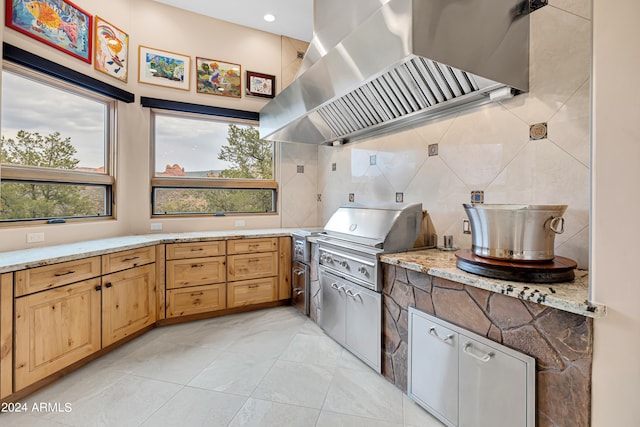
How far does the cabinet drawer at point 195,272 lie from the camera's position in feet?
9.11

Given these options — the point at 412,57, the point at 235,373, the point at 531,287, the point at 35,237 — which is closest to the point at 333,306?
the point at 235,373

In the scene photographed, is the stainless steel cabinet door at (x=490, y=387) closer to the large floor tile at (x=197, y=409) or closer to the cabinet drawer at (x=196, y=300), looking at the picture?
the large floor tile at (x=197, y=409)

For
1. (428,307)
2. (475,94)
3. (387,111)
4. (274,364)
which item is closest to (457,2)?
(475,94)

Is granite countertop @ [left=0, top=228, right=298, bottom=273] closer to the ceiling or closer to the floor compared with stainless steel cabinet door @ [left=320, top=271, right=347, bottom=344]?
closer to the ceiling

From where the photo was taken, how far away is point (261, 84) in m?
3.61

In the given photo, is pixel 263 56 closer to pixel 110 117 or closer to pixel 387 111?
pixel 110 117

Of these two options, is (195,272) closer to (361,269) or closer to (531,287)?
(361,269)

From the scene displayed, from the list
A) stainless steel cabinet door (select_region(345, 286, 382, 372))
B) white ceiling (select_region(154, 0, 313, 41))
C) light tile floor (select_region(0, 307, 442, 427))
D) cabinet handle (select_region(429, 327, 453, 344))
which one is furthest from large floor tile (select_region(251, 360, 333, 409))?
white ceiling (select_region(154, 0, 313, 41))

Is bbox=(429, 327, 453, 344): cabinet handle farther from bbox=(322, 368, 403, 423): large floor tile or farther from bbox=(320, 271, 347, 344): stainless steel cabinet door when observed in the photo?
bbox=(320, 271, 347, 344): stainless steel cabinet door

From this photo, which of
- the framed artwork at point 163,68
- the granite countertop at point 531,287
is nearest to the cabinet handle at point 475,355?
the granite countertop at point 531,287

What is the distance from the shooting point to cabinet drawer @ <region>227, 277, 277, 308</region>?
9.84 ft

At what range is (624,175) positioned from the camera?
0.92m

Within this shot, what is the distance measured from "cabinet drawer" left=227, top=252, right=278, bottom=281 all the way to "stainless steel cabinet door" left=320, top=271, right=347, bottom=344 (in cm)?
80

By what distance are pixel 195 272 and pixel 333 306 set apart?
4.70 feet
